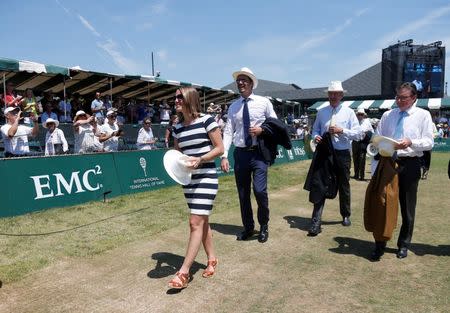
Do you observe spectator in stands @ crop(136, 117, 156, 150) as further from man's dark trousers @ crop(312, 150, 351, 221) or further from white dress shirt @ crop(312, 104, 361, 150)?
man's dark trousers @ crop(312, 150, 351, 221)

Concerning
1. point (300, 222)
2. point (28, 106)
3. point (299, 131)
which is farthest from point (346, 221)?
point (299, 131)

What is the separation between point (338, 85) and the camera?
573 centimetres

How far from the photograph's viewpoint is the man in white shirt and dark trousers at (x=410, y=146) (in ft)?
14.4

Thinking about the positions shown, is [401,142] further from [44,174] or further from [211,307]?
[44,174]

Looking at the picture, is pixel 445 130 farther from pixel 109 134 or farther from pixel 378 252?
pixel 378 252

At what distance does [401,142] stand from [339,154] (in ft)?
5.44

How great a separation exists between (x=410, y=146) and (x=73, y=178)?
6.09m

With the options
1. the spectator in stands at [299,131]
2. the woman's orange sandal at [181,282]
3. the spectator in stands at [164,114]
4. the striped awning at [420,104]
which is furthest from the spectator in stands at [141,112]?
the striped awning at [420,104]

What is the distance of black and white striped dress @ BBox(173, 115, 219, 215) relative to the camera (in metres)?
3.83

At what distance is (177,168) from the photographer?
12.2 feet

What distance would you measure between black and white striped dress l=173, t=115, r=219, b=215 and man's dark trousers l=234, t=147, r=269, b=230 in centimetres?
136

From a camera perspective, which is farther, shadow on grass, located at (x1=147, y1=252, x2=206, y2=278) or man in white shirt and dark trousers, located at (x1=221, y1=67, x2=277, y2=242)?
man in white shirt and dark trousers, located at (x1=221, y1=67, x2=277, y2=242)

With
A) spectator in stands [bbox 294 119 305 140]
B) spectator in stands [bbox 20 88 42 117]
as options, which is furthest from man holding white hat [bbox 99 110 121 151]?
spectator in stands [bbox 294 119 305 140]

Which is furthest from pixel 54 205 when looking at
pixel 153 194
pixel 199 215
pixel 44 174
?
pixel 199 215
